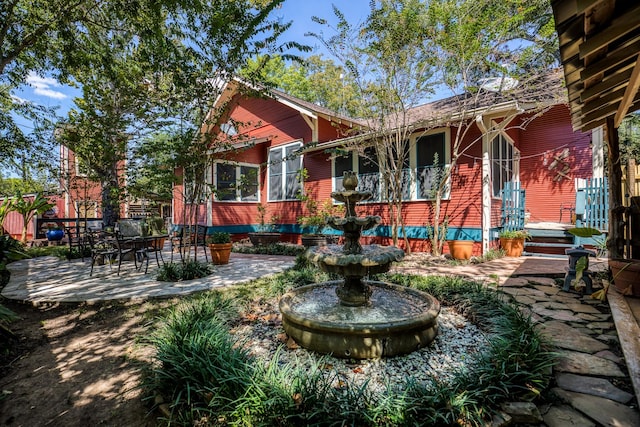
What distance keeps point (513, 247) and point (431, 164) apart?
2892 millimetres

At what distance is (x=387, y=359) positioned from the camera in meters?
2.67

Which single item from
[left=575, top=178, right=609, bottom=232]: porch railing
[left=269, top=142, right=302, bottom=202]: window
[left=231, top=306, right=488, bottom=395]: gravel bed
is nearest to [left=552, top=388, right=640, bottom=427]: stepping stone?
[left=231, top=306, right=488, bottom=395]: gravel bed

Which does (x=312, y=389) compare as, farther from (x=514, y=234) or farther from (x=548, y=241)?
(x=548, y=241)

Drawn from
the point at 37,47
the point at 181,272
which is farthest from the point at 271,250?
the point at 37,47

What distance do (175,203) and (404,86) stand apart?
10.9 meters

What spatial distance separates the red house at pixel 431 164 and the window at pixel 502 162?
3 centimetres

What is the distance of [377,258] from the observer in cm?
275

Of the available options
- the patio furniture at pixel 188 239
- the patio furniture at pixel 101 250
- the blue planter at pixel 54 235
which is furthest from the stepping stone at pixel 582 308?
the blue planter at pixel 54 235

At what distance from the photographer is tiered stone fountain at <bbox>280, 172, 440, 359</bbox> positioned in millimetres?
2627

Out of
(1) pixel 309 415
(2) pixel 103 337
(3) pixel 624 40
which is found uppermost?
(3) pixel 624 40

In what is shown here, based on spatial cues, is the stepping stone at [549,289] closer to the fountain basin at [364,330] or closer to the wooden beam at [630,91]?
the fountain basin at [364,330]

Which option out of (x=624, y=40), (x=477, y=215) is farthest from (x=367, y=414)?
(x=477, y=215)

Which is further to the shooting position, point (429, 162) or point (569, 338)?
point (429, 162)

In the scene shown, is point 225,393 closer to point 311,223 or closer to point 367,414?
point 367,414
